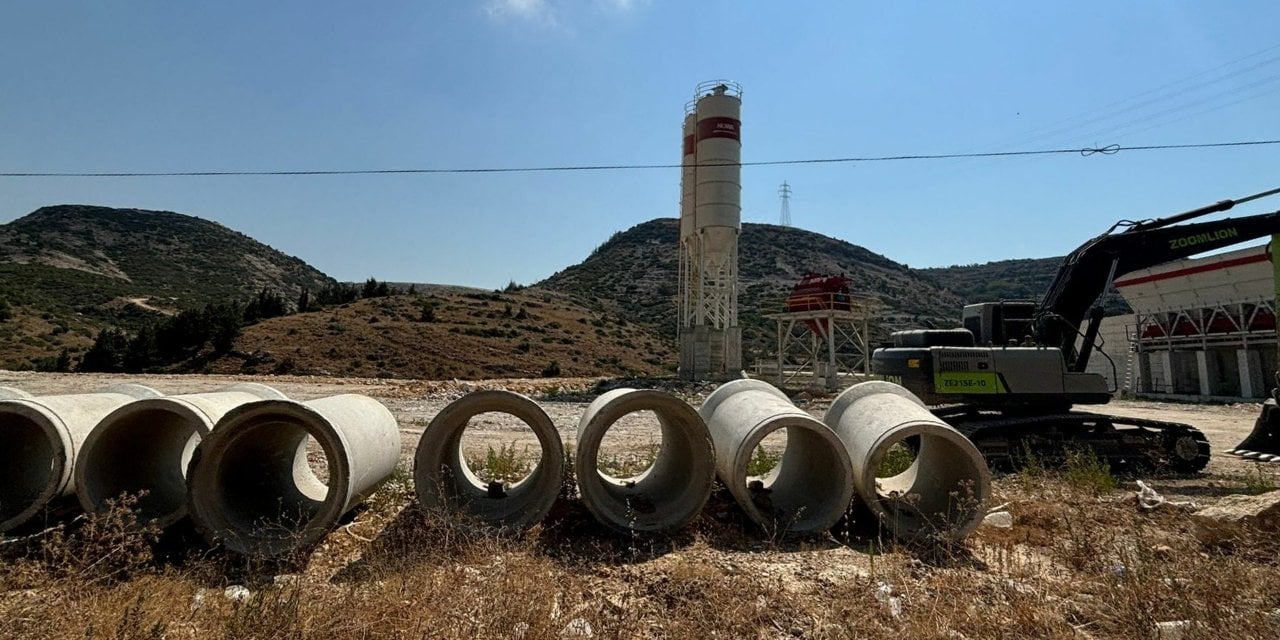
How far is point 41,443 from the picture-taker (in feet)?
24.7

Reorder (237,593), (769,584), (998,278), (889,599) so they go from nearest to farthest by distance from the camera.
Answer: (889,599) < (237,593) < (769,584) < (998,278)

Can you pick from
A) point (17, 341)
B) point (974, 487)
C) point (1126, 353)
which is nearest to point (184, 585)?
point (974, 487)

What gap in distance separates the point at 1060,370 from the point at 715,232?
64.0 feet

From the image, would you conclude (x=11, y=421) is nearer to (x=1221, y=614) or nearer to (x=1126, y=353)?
(x=1221, y=614)

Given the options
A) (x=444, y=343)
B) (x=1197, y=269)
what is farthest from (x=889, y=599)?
(x=444, y=343)

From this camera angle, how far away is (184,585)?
5203mm

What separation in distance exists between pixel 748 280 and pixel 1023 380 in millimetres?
69017

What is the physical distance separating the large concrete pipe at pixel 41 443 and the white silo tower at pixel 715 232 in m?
23.9

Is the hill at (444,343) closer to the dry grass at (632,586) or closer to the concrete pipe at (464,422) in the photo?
the concrete pipe at (464,422)

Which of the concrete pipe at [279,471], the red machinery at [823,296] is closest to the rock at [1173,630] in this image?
the concrete pipe at [279,471]

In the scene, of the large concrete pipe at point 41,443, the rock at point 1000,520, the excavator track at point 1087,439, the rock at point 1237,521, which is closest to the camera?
the large concrete pipe at point 41,443

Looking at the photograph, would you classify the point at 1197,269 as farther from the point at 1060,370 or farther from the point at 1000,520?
the point at 1000,520

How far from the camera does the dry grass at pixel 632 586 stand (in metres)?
4.47

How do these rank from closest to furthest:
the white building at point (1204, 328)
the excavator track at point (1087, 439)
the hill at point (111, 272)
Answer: the excavator track at point (1087, 439) → the white building at point (1204, 328) → the hill at point (111, 272)
